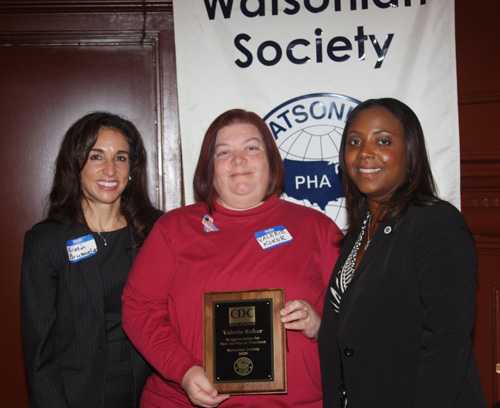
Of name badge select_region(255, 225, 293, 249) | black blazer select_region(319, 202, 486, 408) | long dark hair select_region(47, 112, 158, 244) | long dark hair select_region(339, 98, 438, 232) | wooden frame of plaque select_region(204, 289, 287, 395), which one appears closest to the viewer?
black blazer select_region(319, 202, 486, 408)

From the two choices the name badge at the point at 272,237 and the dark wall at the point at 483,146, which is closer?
the name badge at the point at 272,237

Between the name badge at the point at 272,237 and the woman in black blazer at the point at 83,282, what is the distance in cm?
62

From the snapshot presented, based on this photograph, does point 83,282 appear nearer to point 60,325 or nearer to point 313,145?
point 60,325

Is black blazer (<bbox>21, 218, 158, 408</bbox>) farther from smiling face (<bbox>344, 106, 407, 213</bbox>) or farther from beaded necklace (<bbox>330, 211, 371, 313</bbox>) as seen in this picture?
smiling face (<bbox>344, 106, 407, 213</bbox>)

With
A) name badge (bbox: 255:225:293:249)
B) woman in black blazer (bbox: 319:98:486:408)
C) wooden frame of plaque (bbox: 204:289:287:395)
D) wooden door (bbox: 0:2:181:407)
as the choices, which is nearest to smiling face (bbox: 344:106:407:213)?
woman in black blazer (bbox: 319:98:486:408)

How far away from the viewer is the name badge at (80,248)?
7.79 ft

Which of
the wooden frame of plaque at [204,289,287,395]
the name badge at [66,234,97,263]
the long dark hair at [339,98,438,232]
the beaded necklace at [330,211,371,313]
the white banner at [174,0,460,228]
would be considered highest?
the white banner at [174,0,460,228]

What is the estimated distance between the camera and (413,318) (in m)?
1.78

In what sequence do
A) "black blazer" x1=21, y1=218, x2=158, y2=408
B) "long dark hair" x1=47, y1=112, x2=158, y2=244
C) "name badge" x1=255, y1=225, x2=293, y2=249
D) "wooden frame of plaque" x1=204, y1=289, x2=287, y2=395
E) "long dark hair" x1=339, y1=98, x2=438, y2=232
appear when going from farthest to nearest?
"long dark hair" x1=47, y1=112, x2=158, y2=244 → "black blazer" x1=21, y1=218, x2=158, y2=408 → "name badge" x1=255, y1=225, x2=293, y2=249 → "wooden frame of plaque" x1=204, y1=289, x2=287, y2=395 → "long dark hair" x1=339, y1=98, x2=438, y2=232

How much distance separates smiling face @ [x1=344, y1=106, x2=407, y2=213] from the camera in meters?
1.91

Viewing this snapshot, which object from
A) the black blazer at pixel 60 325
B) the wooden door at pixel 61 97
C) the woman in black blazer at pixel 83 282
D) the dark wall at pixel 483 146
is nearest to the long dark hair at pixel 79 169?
the woman in black blazer at pixel 83 282

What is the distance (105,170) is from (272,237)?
2.60ft

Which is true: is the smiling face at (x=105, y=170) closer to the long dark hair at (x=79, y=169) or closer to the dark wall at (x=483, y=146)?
the long dark hair at (x=79, y=169)

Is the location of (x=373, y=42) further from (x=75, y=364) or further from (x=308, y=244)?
(x=75, y=364)
